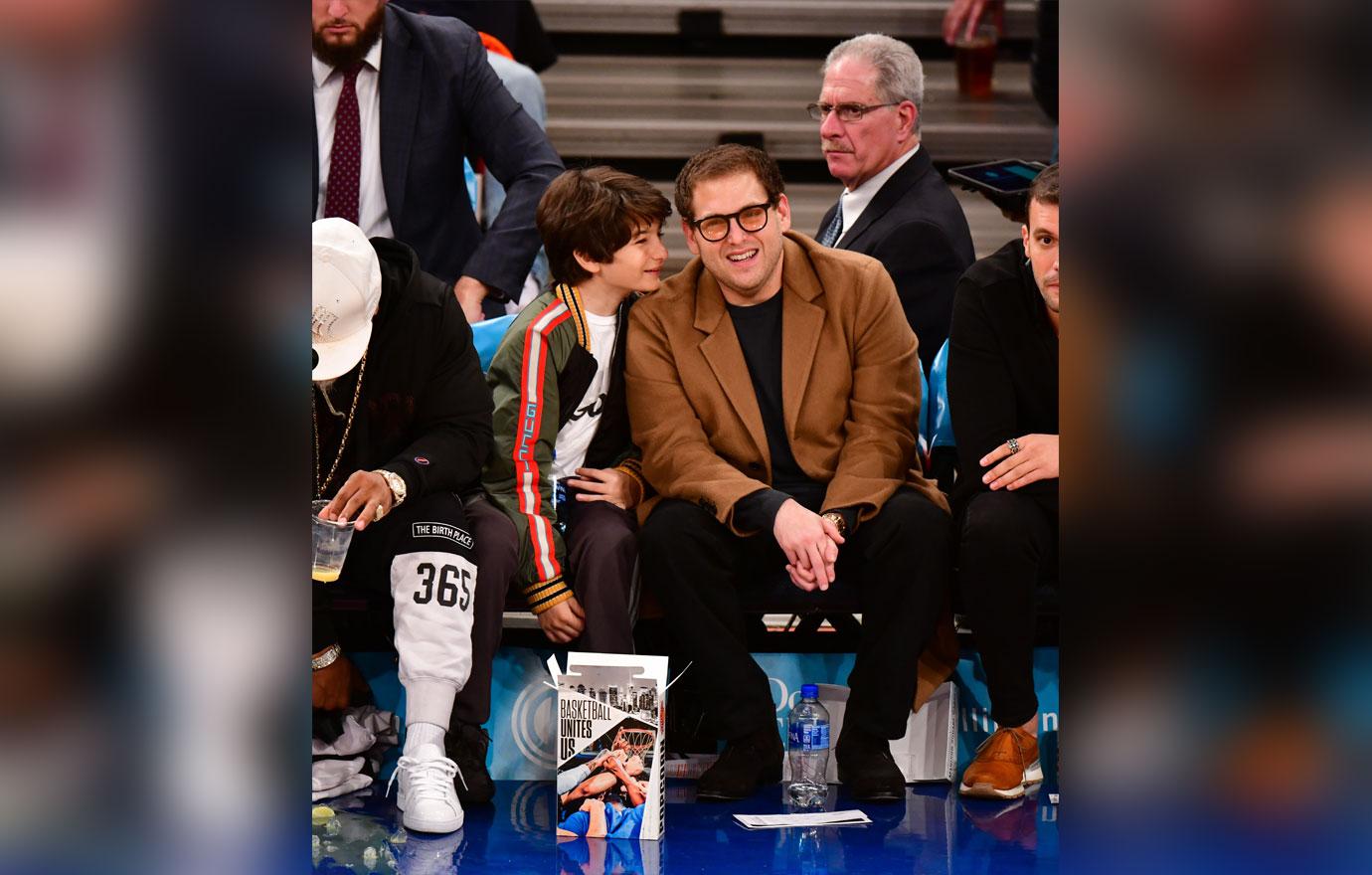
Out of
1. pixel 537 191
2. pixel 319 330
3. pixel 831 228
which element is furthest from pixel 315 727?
pixel 831 228

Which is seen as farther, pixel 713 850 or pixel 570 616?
pixel 570 616

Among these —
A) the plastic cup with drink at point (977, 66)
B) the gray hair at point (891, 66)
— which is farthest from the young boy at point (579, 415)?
the plastic cup with drink at point (977, 66)

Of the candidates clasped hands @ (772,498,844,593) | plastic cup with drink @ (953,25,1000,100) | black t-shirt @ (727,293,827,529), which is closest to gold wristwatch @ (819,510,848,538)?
clasped hands @ (772,498,844,593)

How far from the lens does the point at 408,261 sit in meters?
3.05

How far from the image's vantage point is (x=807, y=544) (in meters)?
2.88

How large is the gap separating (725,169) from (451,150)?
40.5 inches

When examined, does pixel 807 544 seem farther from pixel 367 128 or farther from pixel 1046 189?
pixel 367 128

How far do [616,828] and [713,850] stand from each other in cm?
19

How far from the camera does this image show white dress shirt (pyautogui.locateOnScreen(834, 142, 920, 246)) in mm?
3895

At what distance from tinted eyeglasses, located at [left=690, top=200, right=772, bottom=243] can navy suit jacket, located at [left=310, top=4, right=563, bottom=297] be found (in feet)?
2.46

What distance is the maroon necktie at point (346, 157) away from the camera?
3.76 meters

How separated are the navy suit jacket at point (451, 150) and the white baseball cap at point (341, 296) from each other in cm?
93

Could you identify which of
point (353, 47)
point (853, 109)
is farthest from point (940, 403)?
point (353, 47)

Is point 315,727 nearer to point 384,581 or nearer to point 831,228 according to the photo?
point 384,581
